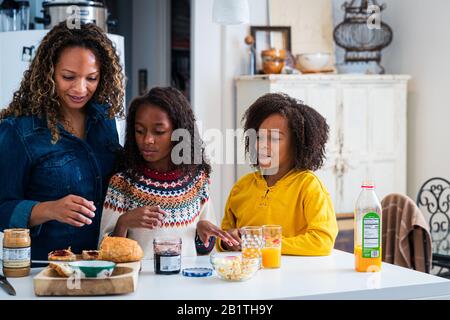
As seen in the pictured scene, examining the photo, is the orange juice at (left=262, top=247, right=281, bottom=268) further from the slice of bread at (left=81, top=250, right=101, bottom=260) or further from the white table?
the slice of bread at (left=81, top=250, right=101, bottom=260)

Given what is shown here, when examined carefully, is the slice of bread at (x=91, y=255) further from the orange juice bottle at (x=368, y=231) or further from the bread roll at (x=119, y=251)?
the orange juice bottle at (x=368, y=231)

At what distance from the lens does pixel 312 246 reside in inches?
86.9

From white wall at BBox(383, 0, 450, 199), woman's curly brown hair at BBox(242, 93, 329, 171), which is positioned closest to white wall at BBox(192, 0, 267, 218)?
white wall at BBox(383, 0, 450, 199)

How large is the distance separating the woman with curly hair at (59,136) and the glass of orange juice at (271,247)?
47 cm

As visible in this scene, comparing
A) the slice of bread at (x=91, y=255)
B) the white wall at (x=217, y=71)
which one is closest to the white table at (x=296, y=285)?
the slice of bread at (x=91, y=255)

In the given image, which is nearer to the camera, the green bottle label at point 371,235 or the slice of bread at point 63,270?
the slice of bread at point 63,270

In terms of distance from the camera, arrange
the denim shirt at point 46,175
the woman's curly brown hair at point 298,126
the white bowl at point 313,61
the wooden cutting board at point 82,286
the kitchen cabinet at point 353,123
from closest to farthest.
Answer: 1. the wooden cutting board at point 82,286
2. the denim shirt at point 46,175
3. the woman's curly brown hair at point 298,126
4. the kitchen cabinet at point 353,123
5. the white bowl at point 313,61

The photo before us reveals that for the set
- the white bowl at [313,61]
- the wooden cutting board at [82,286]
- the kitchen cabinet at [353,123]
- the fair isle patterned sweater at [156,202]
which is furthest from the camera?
the white bowl at [313,61]

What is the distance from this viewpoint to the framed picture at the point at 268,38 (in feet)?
16.6

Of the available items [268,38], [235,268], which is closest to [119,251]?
[235,268]

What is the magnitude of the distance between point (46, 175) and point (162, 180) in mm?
332

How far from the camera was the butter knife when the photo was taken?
175 cm

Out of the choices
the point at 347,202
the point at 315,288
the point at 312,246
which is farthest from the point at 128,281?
the point at 347,202

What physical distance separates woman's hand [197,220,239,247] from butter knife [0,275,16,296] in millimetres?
578
